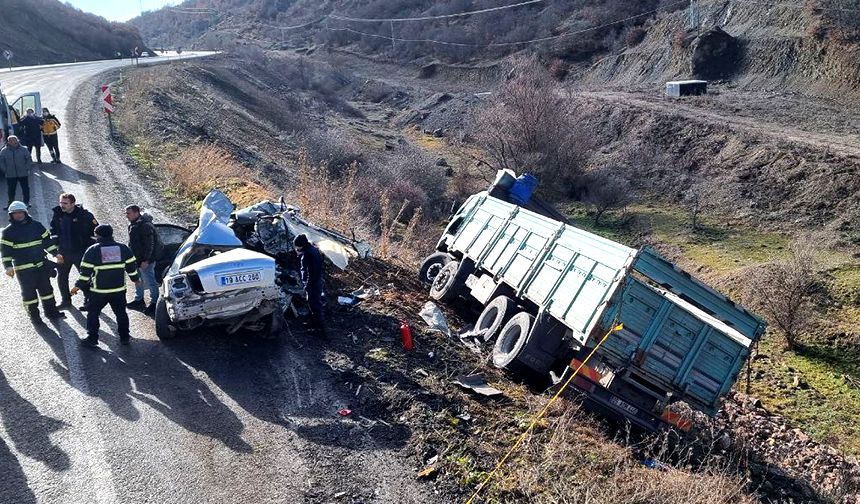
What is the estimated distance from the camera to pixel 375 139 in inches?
1342

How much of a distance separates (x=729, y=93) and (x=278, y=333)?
99.6 feet

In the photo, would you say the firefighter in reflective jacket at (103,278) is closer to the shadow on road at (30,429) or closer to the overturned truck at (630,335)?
the shadow on road at (30,429)

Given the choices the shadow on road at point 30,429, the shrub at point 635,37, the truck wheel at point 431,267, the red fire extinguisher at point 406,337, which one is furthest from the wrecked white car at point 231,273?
the shrub at point 635,37

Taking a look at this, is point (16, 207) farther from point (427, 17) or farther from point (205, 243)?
point (427, 17)

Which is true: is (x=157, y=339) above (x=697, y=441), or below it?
below

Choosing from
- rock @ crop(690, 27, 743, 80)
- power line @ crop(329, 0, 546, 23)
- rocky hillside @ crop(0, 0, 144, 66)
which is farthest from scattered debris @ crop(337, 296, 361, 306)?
power line @ crop(329, 0, 546, 23)

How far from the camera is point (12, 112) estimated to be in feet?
51.0

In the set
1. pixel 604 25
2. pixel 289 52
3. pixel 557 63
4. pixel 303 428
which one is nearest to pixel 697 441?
pixel 303 428

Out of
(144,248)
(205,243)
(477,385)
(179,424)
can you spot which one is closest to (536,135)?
(477,385)

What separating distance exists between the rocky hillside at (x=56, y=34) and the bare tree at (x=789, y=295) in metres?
43.3

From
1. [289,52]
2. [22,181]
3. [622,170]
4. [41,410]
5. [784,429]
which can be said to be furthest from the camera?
[289,52]

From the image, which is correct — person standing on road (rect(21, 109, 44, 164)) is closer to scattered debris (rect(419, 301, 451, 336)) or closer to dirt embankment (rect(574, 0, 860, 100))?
scattered debris (rect(419, 301, 451, 336))

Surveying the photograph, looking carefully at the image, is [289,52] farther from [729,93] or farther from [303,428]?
[303,428]

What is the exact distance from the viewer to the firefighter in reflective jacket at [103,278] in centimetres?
728
